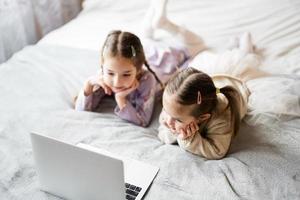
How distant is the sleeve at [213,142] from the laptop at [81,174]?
0.15m

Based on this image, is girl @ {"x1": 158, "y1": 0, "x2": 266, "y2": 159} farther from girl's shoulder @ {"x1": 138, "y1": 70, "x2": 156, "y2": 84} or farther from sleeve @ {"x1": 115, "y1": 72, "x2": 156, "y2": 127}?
girl's shoulder @ {"x1": 138, "y1": 70, "x2": 156, "y2": 84}

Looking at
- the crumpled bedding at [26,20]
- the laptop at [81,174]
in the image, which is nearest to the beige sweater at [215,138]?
the laptop at [81,174]

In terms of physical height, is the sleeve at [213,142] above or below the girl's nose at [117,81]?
below

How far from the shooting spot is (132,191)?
0.99 m

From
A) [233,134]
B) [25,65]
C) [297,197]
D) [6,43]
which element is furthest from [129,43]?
[6,43]

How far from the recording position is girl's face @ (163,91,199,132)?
1.04 meters

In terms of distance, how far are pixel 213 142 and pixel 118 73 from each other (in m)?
0.38

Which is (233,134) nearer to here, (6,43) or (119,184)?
(119,184)

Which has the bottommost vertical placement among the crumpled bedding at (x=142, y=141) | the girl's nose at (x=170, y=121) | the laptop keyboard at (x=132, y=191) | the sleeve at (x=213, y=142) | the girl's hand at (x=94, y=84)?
the laptop keyboard at (x=132, y=191)

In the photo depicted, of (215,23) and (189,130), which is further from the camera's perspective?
(215,23)

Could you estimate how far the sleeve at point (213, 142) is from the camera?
3.61 feet

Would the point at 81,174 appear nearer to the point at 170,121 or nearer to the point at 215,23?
the point at 170,121

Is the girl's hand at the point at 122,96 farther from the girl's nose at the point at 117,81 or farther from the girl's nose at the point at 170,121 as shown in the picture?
the girl's nose at the point at 170,121

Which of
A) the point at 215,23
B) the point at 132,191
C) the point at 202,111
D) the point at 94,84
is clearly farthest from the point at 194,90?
the point at 215,23
